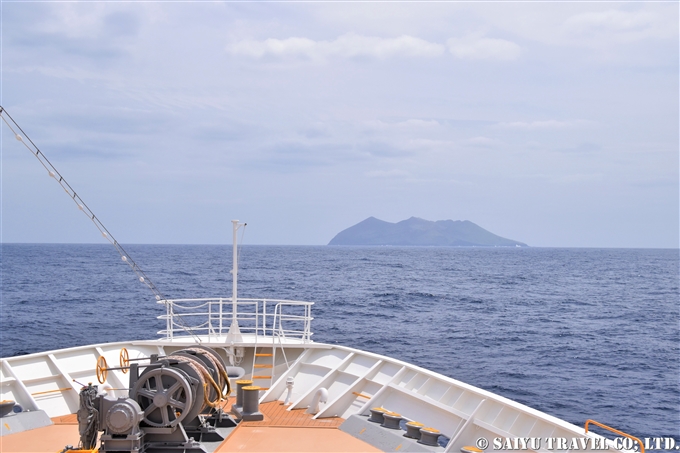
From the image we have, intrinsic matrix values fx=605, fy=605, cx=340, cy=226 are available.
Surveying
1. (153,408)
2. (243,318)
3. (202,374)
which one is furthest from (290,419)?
(243,318)

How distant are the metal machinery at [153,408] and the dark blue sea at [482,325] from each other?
1493 cm

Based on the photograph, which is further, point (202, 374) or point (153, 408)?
point (202, 374)

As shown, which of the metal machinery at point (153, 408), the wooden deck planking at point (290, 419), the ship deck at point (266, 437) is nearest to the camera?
the metal machinery at point (153, 408)

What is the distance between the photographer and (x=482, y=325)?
4109 centimetres

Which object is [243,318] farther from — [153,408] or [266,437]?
[153,408]

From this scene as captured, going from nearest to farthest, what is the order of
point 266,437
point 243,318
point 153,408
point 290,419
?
point 153,408 < point 266,437 < point 290,419 < point 243,318

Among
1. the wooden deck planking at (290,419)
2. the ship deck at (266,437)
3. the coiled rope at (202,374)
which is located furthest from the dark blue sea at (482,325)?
the coiled rope at (202,374)

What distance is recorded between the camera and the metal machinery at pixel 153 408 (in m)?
7.54

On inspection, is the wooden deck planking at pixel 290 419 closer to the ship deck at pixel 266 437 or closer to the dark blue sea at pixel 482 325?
the ship deck at pixel 266 437

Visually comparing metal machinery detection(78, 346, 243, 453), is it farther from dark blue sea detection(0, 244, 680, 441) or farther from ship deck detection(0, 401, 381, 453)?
dark blue sea detection(0, 244, 680, 441)

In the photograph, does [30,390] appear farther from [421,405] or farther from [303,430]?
[421,405]

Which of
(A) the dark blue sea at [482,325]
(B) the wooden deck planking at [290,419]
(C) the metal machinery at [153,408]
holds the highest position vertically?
(C) the metal machinery at [153,408]

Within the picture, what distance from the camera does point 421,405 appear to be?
9.76 meters

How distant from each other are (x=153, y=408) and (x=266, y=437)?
1.96 meters
